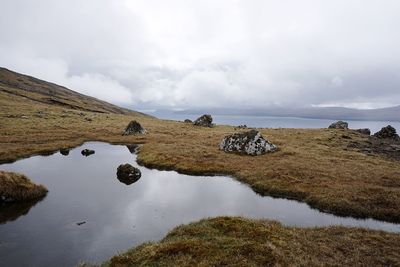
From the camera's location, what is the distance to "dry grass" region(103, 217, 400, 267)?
19156 mm

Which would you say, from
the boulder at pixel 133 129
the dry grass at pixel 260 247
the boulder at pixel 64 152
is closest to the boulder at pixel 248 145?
the boulder at pixel 64 152

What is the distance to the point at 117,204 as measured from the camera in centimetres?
3294

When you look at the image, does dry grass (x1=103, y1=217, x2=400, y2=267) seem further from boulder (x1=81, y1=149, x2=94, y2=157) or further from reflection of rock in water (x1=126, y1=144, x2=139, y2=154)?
reflection of rock in water (x1=126, y1=144, x2=139, y2=154)

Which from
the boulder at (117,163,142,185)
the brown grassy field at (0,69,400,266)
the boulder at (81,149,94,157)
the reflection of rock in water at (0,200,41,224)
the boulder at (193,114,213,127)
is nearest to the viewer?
the brown grassy field at (0,69,400,266)

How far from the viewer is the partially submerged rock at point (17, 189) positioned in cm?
3312

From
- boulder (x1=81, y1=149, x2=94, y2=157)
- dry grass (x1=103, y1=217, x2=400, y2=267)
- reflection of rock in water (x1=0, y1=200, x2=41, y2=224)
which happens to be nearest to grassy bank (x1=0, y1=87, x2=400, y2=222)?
boulder (x1=81, y1=149, x2=94, y2=157)

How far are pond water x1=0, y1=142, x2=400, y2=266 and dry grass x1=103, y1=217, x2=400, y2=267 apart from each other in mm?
3202

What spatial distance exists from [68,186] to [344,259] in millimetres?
30165

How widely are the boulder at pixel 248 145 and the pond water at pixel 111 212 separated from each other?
1545cm

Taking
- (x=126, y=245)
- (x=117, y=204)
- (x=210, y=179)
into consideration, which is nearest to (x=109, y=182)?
(x=117, y=204)

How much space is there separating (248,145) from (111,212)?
3377 centimetres

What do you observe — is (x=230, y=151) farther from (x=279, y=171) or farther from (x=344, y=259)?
(x=344, y=259)

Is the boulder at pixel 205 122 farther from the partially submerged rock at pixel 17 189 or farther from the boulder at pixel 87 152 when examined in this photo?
the partially submerged rock at pixel 17 189

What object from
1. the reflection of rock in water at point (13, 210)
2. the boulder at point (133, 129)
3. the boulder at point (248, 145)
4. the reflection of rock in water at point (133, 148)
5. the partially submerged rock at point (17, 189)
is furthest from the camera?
the boulder at point (133, 129)
